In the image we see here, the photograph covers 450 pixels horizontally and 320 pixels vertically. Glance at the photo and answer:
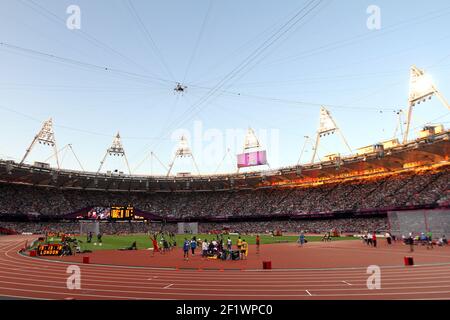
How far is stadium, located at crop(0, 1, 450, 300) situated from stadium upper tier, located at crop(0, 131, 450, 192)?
31 centimetres

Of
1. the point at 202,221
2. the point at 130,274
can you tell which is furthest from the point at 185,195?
the point at 130,274

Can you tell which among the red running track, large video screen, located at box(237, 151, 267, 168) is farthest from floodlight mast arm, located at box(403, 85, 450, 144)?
the red running track

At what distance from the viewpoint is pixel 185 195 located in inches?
3465

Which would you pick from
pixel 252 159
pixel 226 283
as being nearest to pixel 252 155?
pixel 252 159

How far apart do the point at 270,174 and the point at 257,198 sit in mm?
8965

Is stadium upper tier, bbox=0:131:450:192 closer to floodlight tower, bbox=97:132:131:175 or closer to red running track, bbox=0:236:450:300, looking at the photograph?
floodlight tower, bbox=97:132:131:175

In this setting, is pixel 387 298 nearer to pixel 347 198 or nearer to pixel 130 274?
pixel 130 274

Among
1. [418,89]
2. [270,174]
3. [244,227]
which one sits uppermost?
[418,89]

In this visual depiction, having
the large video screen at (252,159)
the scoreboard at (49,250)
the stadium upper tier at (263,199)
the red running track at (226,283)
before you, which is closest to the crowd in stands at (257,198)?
the stadium upper tier at (263,199)

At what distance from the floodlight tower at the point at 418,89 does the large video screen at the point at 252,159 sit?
29.9 metres

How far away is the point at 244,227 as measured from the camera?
72625 millimetres

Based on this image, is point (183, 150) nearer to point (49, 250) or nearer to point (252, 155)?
point (252, 155)

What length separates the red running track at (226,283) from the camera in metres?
11.3
